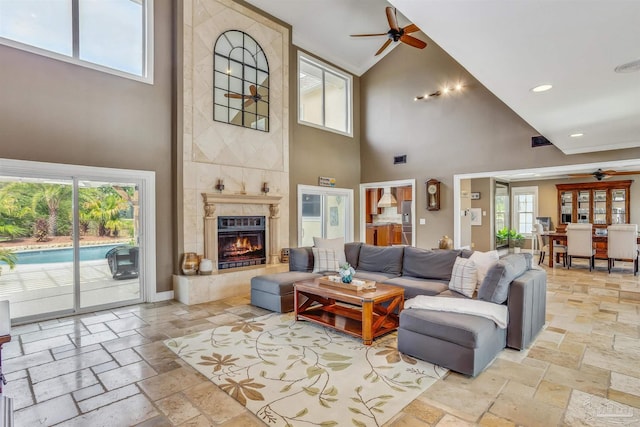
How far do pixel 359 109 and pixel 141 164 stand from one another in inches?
219

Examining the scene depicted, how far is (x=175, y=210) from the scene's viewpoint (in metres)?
5.42

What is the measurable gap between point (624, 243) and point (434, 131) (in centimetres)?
472

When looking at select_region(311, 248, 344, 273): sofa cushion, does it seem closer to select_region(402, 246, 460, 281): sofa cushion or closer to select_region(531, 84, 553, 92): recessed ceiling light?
select_region(402, 246, 460, 281): sofa cushion

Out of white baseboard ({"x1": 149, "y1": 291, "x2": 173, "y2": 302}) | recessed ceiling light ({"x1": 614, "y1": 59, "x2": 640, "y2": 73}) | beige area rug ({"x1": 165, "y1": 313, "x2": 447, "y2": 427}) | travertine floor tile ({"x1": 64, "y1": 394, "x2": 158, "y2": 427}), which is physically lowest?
travertine floor tile ({"x1": 64, "y1": 394, "x2": 158, "y2": 427})

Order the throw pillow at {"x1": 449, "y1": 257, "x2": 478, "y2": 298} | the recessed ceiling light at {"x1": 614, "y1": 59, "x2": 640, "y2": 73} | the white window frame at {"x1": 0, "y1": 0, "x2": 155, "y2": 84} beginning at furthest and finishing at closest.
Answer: the white window frame at {"x1": 0, "y1": 0, "x2": 155, "y2": 84} → the throw pillow at {"x1": 449, "y1": 257, "x2": 478, "y2": 298} → the recessed ceiling light at {"x1": 614, "y1": 59, "x2": 640, "y2": 73}

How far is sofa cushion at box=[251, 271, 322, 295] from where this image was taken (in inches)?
182

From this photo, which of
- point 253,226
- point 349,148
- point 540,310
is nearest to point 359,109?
point 349,148

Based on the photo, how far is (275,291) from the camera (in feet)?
15.2

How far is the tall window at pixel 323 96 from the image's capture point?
7.68m

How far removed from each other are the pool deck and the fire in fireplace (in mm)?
1512

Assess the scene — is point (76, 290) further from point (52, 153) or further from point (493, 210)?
point (493, 210)

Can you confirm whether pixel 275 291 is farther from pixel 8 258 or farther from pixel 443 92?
pixel 443 92

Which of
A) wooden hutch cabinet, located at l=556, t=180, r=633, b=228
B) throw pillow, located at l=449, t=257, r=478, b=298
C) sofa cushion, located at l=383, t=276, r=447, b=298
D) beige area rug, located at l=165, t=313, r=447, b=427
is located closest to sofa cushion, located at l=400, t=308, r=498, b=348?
beige area rug, located at l=165, t=313, r=447, b=427

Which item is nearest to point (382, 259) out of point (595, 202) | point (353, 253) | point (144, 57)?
point (353, 253)
